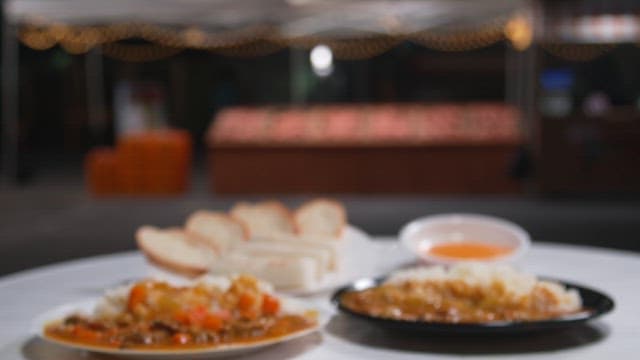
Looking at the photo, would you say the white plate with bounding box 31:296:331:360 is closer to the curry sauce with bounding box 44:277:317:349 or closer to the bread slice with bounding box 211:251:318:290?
the curry sauce with bounding box 44:277:317:349

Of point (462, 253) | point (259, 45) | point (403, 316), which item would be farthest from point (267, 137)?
point (403, 316)

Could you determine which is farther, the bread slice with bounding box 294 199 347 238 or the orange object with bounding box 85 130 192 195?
the orange object with bounding box 85 130 192 195

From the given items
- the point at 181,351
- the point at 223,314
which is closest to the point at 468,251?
the point at 223,314

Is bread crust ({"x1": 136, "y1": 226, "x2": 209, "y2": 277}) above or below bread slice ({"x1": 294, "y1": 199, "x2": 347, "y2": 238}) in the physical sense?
below

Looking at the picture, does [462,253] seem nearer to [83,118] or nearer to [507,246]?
[507,246]

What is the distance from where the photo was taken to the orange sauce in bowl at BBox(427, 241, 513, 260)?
7.59 ft

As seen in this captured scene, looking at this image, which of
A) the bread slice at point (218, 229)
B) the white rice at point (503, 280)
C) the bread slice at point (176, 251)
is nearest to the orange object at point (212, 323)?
the white rice at point (503, 280)

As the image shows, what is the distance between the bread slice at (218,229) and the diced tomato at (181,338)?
0.65 m

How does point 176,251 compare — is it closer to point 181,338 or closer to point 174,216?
point 181,338

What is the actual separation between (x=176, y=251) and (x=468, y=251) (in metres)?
0.69

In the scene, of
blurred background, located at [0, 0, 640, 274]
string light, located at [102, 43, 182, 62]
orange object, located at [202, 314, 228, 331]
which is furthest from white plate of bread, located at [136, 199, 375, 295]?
string light, located at [102, 43, 182, 62]

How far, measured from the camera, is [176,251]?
2129 millimetres

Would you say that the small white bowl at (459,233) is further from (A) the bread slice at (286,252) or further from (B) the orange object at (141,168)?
(B) the orange object at (141,168)

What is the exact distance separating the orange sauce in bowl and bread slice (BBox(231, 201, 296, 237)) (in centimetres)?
35
